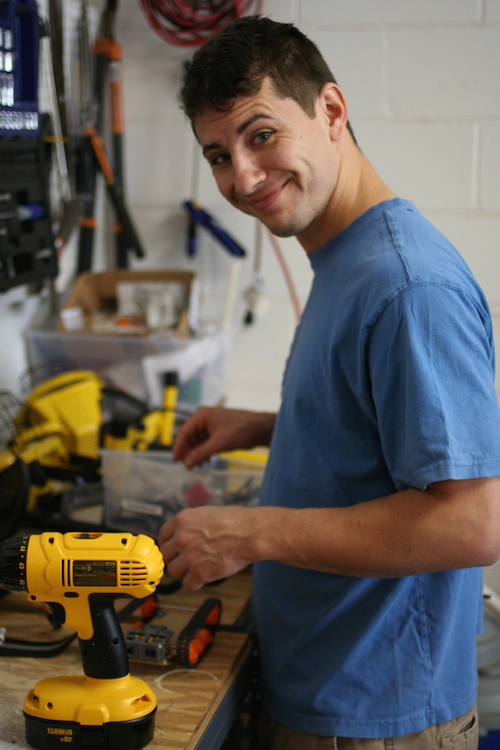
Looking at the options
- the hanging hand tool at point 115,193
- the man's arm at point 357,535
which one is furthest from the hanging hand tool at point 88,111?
the man's arm at point 357,535

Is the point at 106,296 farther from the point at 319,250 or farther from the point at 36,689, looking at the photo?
the point at 36,689

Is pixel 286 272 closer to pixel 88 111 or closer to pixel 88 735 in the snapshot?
pixel 88 111

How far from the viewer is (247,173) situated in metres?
0.85

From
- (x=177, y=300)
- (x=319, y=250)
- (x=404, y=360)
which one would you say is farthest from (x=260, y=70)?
(x=177, y=300)

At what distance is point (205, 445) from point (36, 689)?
1.67 feet

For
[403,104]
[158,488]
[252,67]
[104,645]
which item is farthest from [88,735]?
[403,104]

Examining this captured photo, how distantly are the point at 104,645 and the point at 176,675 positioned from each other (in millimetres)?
184

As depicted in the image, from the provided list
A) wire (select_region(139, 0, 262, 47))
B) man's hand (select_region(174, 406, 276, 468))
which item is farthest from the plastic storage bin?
wire (select_region(139, 0, 262, 47))

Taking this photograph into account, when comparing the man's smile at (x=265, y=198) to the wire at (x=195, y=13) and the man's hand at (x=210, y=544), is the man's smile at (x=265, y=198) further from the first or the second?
the wire at (x=195, y=13)

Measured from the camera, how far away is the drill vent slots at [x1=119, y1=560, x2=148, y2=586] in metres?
0.70

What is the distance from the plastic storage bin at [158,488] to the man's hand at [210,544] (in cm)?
34

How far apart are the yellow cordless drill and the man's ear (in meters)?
0.63

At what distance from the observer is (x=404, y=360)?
65cm

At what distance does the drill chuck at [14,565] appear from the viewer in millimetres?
717
